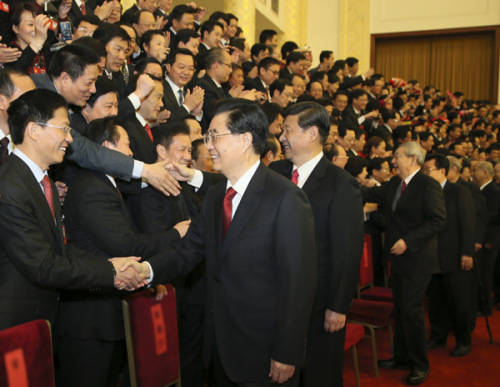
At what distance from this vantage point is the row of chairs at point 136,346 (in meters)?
1.85

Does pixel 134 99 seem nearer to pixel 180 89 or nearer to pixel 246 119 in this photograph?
pixel 180 89

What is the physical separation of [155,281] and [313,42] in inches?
586

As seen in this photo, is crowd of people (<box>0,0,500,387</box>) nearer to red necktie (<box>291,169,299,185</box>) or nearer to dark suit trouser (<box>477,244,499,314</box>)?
red necktie (<box>291,169,299,185</box>)

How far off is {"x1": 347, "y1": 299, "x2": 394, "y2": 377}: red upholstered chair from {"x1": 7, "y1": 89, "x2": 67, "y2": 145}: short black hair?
2.66m

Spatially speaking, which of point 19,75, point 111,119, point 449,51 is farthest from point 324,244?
point 449,51

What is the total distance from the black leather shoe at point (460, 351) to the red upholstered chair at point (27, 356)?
11.8 feet

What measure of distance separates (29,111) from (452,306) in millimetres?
3982

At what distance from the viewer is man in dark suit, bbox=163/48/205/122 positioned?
4512 mm

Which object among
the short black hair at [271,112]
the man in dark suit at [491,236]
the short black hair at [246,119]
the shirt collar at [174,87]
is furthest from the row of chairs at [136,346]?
the man in dark suit at [491,236]

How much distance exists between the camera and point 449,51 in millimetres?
16234

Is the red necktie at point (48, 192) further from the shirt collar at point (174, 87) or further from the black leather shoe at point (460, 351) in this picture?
the black leather shoe at point (460, 351)

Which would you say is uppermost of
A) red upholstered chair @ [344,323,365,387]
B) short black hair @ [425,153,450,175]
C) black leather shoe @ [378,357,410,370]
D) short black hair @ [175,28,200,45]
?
short black hair @ [175,28,200,45]

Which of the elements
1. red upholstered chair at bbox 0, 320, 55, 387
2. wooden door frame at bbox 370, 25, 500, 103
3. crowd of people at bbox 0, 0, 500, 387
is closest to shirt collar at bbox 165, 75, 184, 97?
crowd of people at bbox 0, 0, 500, 387

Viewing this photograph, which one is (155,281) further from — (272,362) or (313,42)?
(313,42)
